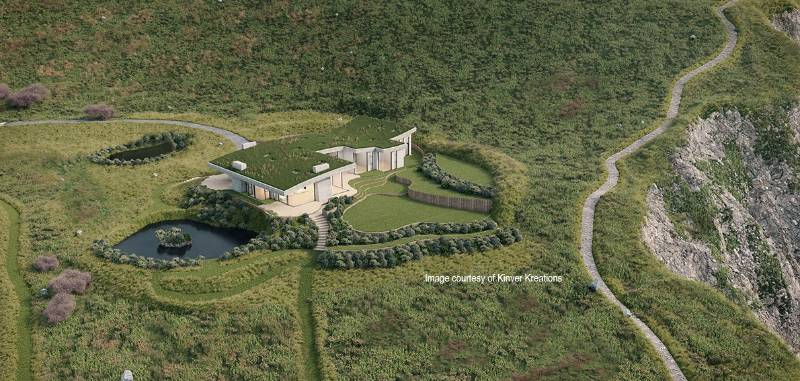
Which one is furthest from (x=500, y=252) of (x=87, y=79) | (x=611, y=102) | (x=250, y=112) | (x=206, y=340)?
(x=87, y=79)

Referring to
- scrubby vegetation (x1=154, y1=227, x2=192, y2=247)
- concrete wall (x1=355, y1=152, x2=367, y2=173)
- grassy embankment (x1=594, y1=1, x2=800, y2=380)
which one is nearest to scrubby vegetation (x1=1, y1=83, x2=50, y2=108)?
scrubby vegetation (x1=154, y1=227, x2=192, y2=247)

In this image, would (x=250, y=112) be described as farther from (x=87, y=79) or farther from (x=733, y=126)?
(x=733, y=126)

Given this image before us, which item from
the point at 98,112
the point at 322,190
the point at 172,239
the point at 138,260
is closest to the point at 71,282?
the point at 138,260

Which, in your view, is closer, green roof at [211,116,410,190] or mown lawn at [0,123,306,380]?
mown lawn at [0,123,306,380]

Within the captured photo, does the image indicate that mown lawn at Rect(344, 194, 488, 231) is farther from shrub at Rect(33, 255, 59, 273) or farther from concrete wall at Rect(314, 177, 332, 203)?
shrub at Rect(33, 255, 59, 273)

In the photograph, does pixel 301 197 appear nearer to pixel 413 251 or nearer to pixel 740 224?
pixel 413 251

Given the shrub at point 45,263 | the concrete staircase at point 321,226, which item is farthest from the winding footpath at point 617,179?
the shrub at point 45,263

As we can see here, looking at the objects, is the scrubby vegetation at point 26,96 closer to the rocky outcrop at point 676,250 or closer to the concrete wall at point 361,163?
the concrete wall at point 361,163
